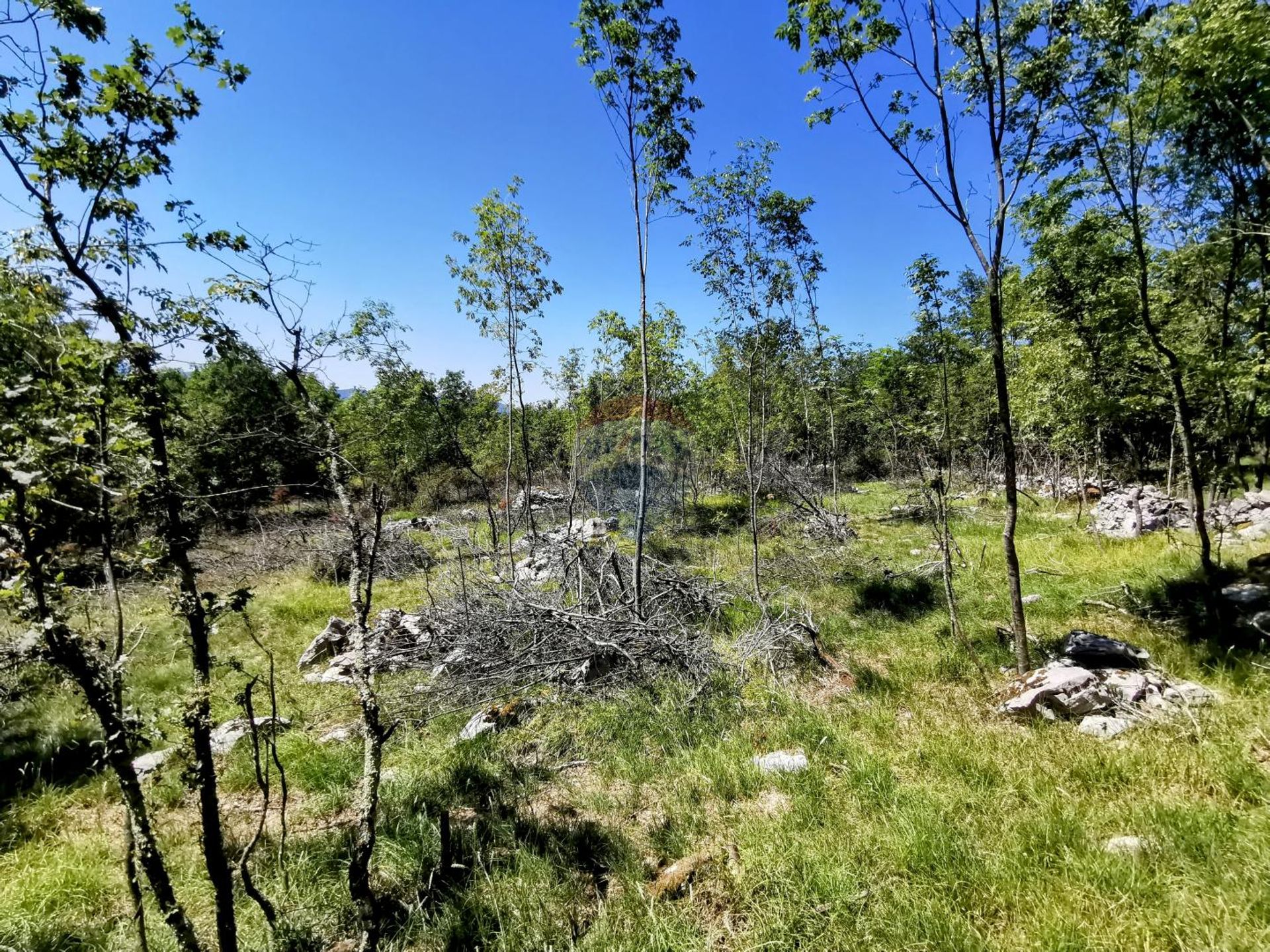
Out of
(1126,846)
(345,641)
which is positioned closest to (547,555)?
(345,641)

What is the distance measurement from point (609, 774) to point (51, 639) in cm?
381

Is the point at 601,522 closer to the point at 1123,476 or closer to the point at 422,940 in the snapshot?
the point at 422,940

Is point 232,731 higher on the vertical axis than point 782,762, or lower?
higher

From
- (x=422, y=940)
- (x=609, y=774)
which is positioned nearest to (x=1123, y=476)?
(x=609, y=774)

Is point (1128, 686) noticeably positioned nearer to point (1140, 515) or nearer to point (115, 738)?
point (115, 738)

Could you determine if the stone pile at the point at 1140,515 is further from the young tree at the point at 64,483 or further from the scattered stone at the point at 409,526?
the scattered stone at the point at 409,526

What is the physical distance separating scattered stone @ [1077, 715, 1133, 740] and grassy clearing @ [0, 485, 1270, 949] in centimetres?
16

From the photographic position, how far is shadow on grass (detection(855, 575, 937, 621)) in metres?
7.47

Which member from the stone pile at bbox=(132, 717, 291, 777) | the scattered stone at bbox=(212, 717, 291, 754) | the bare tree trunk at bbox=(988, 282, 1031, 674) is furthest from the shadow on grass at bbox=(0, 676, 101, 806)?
the bare tree trunk at bbox=(988, 282, 1031, 674)

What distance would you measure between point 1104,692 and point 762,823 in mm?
3281

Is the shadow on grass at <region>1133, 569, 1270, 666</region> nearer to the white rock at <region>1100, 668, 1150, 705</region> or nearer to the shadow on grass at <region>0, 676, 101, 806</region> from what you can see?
the white rock at <region>1100, 668, 1150, 705</region>

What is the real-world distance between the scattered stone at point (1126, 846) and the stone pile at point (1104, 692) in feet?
4.45

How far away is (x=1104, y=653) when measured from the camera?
4.80 metres

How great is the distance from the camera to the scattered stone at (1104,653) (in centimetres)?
474
